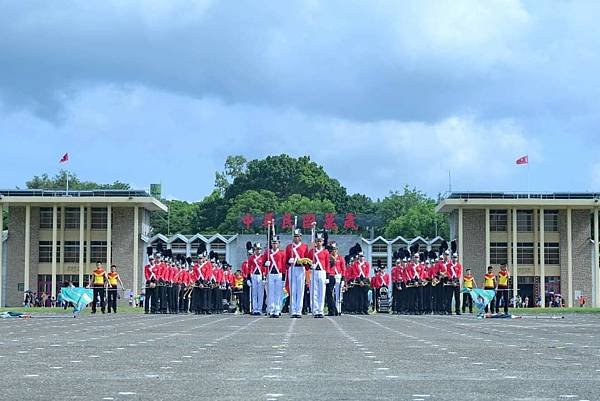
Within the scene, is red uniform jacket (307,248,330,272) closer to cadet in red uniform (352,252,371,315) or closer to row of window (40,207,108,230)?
cadet in red uniform (352,252,371,315)

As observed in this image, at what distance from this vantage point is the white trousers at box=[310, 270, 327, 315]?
124 feet

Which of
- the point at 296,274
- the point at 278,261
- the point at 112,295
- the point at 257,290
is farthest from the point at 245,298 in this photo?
the point at 296,274

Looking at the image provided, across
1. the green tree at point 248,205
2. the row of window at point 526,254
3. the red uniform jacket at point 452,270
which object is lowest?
the red uniform jacket at point 452,270

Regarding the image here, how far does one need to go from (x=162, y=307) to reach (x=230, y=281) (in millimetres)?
8394

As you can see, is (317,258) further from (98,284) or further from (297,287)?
(98,284)

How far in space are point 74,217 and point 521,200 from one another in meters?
37.4

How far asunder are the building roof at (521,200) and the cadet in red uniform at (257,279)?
54812 millimetres

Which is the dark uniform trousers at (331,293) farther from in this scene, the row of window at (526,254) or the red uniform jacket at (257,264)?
the row of window at (526,254)

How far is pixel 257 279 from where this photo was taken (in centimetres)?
4250

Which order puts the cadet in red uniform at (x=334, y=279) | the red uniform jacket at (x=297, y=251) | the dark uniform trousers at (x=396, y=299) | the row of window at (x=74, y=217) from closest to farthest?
the red uniform jacket at (x=297, y=251), the cadet in red uniform at (x=334, y=279), the dark uniform trousers at (x=396, y=299), the row of window at (x=74, y=217)

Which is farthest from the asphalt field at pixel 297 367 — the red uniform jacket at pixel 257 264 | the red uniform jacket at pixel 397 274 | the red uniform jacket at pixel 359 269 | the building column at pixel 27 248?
the building column at pixel 27 248

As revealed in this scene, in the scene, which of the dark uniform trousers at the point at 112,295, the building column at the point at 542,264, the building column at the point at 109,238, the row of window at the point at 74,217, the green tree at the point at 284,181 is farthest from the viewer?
the green tree at the point at 284,181

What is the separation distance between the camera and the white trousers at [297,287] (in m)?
37.4

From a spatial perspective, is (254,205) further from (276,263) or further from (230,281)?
(276,263)
